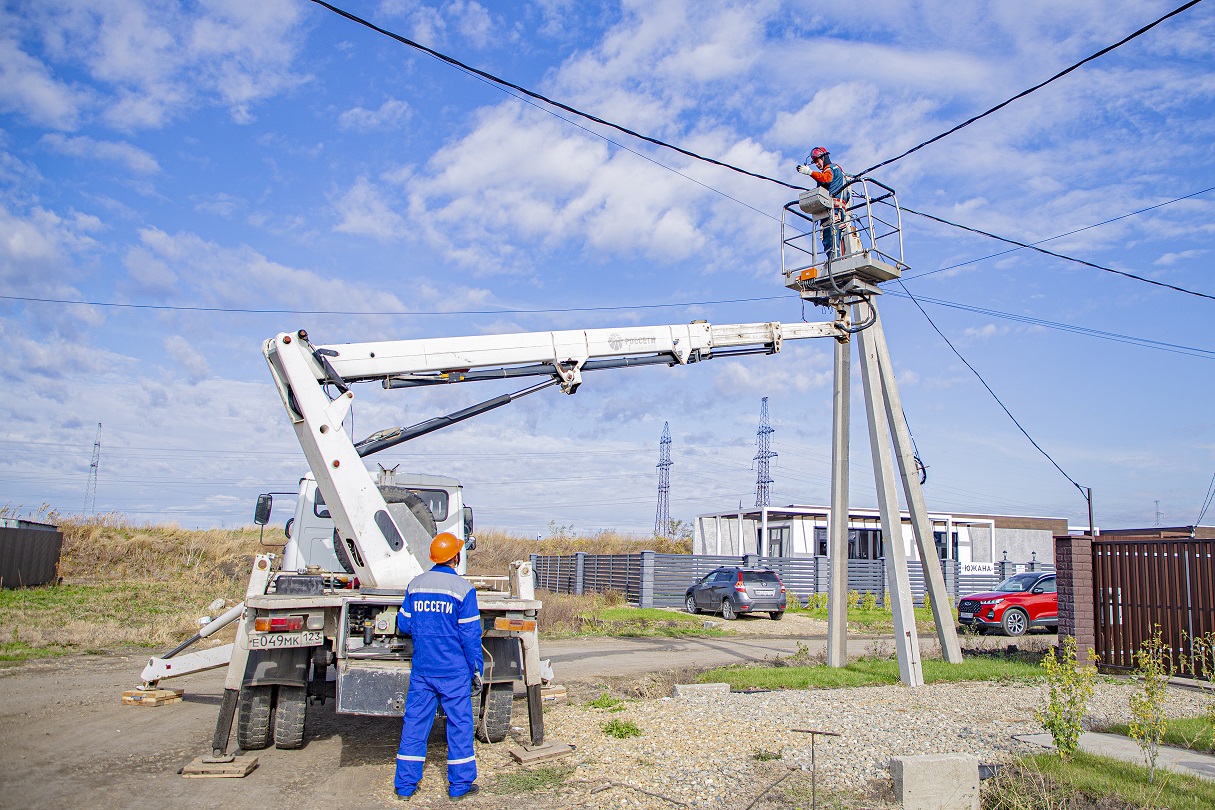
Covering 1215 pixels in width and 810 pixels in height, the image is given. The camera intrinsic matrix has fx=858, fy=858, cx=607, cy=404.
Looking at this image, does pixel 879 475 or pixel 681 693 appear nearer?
pixel 681 693

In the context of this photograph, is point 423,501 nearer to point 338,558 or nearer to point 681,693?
point 338,558

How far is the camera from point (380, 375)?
320 inches

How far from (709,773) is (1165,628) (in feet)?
30.3

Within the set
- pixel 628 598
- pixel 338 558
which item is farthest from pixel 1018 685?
pixel 628 598

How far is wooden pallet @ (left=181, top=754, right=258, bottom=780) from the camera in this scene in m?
6.58

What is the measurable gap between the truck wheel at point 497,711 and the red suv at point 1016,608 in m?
15.5

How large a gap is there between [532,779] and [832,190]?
944 centimetres

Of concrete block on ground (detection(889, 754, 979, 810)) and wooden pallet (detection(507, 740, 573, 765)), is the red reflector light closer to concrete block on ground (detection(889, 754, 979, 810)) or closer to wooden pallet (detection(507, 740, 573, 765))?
wooden pallet (detection(507, 740, 573, 765))

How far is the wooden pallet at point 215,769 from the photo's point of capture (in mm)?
6582

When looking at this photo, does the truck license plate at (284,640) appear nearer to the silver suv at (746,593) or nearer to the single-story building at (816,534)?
the silver suv at (746,593)

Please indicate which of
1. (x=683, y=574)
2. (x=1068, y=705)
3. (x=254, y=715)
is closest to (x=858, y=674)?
(x=1068, y=705)

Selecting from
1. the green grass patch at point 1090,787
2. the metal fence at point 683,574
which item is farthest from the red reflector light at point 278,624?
the metal fence at point 683,574

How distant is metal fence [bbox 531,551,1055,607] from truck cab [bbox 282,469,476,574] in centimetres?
1763

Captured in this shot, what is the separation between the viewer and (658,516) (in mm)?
57062
